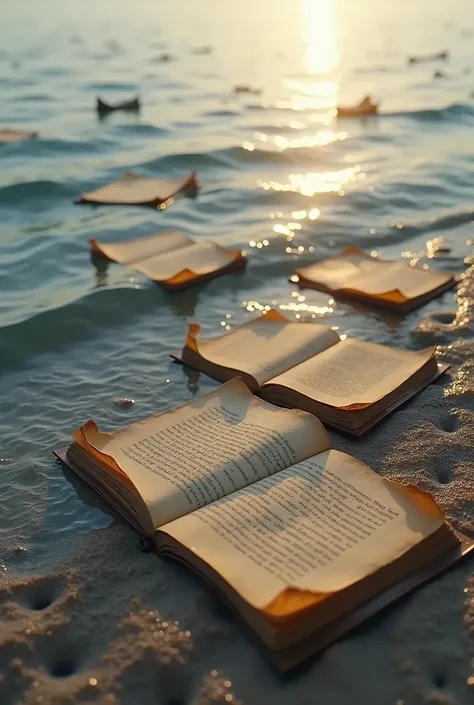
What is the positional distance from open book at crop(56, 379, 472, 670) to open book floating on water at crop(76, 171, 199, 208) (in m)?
3.86

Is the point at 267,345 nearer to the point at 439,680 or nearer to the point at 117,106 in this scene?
the point at 439,680

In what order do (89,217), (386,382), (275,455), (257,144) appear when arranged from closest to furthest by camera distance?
(275,455), (386,382), (89,217), (257,144)

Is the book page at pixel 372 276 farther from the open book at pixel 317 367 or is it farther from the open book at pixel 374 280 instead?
the open book at pixel 317 367

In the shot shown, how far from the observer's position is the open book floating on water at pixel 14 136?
8.80 m

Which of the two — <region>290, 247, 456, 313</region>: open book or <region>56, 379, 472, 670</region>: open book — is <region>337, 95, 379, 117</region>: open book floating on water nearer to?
<region>290, 247, 456, 313</region>: open book

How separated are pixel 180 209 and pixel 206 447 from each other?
13.3ft

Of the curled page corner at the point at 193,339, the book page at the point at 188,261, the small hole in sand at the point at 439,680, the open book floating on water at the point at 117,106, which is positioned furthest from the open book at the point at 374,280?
the open book floating on water at the point at 117,106

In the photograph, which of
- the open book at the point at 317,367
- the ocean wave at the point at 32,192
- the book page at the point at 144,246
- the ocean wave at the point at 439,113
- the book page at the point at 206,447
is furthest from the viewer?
the ocean wave at the point at 439,113

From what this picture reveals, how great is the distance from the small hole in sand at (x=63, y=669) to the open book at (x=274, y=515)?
1.48ft

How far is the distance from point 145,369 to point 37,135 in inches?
241

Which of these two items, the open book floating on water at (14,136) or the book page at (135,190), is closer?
the book page at (135,190)

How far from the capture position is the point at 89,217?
6.32 m

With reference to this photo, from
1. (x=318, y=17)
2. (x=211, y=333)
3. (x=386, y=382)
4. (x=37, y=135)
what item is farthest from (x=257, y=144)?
(x=318, y=17)

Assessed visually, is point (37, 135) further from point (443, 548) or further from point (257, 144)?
point (443, 548)
